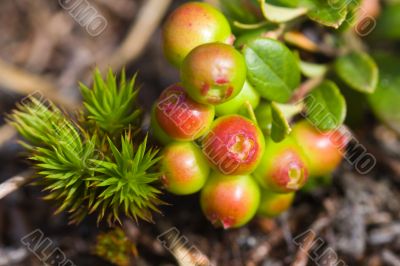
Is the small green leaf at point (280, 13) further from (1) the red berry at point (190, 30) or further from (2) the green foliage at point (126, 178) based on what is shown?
(2) the green foliage at point (126, 178)

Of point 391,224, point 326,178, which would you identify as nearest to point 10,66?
point 326,178

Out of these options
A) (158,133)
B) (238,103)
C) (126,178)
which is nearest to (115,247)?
(126,178)

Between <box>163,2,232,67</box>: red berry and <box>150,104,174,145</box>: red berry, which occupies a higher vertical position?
<box>163,2,232,67</box>: red berry

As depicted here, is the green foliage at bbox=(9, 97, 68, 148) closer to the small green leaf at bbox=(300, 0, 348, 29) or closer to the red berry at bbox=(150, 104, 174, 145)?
the red berry at bbox=(150, 104, 174, 145)

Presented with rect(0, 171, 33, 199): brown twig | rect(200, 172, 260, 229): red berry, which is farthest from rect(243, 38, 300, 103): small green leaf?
rect(0, 171, 33, 199): brown twig

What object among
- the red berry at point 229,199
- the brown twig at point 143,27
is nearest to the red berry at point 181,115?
the red berry at point 229,199

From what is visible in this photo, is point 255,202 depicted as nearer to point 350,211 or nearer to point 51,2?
point 350,211
